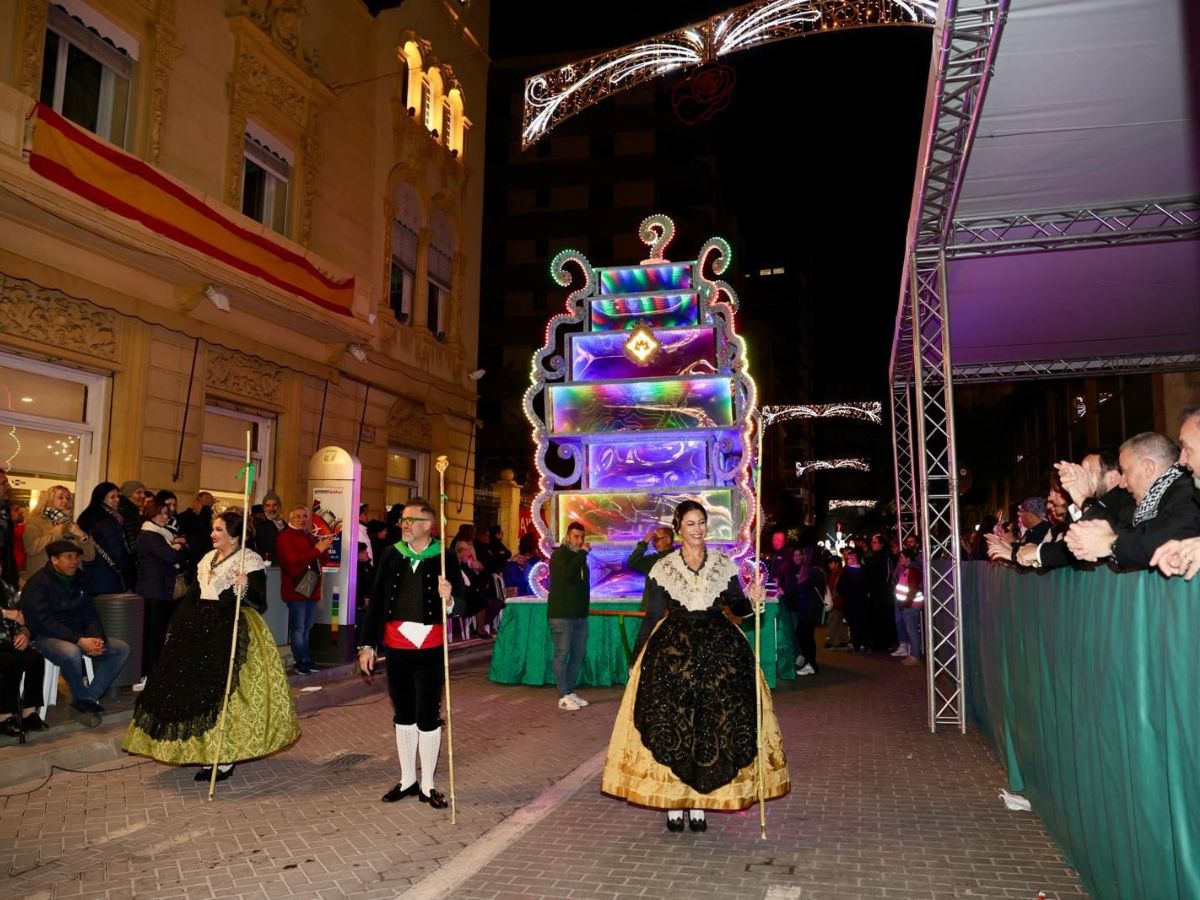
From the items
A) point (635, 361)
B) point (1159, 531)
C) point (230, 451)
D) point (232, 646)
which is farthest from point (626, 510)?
point (1159, 531)

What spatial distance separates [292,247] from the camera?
14336 mm

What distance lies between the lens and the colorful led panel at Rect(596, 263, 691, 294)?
13.9 m

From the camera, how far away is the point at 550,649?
1198cm

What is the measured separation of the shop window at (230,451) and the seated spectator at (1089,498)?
37.0 feet

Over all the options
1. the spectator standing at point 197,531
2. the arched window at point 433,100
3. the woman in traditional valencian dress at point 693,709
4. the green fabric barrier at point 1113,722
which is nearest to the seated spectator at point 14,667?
the spectator standing at point 197,531

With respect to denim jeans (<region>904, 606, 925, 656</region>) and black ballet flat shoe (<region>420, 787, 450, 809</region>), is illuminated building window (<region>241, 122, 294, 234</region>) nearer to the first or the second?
black ballet flat shoe (<region>420, 787, 450, 809</region>)

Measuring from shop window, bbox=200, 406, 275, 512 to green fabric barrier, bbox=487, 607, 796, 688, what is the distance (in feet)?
15.4

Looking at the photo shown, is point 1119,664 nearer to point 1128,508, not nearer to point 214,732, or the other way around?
point 1128,508

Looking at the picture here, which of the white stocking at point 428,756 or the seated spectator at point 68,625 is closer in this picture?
the white stocking at point 428,756

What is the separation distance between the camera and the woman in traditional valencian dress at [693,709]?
5496mm

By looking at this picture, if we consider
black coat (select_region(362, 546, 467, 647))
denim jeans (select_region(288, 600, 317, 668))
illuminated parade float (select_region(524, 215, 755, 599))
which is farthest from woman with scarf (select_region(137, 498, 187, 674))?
illuminated parade float (select_region(524, 215, 755, 599))

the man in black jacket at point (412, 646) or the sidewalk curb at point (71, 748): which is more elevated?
the man in black jacket at point (412, 646)

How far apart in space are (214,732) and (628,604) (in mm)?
6140

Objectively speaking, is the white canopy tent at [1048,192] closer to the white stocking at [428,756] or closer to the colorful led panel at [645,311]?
the colorful led panel at [645,311]
